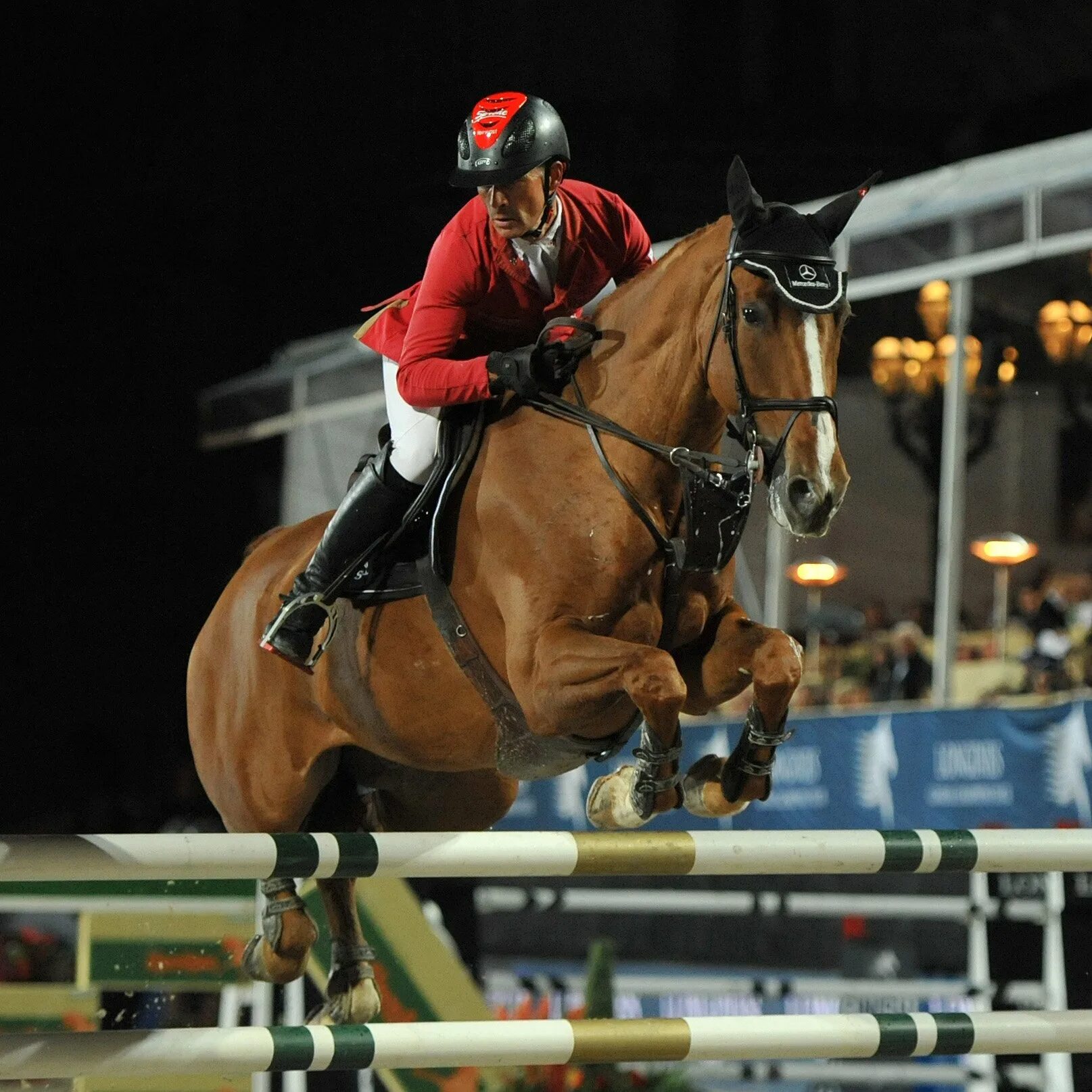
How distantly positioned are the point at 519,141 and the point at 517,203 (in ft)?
0.43

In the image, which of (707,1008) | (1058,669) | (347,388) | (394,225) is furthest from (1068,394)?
(394,225)

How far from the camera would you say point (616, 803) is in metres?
3.52

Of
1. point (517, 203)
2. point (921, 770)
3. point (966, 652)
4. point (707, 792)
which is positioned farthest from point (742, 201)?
point (966, 652)

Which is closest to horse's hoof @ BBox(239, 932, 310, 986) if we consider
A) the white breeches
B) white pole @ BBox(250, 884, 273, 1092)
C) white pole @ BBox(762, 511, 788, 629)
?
white pole @ BBox(250, 884, 273, 1092)

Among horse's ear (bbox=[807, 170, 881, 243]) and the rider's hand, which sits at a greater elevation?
horse's ear (bbox=[807, 170, 881, 243])

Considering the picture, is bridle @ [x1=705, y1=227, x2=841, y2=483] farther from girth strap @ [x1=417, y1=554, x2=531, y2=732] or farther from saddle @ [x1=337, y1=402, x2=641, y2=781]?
girth strap @ [x1=417, y1=554, x2=531, y2=732]

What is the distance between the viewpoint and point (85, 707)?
17.3 m

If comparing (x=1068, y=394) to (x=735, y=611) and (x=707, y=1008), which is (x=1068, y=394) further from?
(x=735, y=611)

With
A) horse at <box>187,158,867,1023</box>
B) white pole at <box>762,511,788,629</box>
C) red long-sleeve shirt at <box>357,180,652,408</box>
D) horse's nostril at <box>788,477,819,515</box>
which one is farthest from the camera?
white pole at <box>762,511,788,629</box>

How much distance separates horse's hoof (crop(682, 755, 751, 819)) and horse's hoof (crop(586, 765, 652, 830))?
0.10 metres

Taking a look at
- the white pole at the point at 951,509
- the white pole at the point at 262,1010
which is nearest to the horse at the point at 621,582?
the white pole at the point at 262,1010

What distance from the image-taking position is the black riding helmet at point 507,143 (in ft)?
12.0

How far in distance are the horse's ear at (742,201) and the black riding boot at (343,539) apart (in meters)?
1.01

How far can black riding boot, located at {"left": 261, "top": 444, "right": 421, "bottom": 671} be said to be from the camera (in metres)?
4.04
